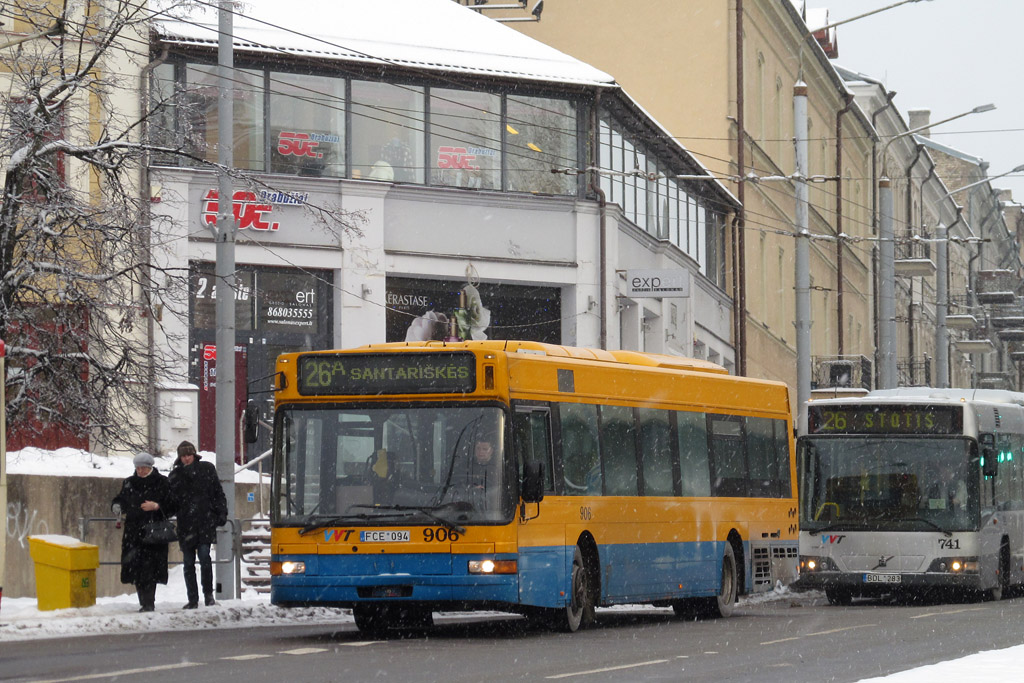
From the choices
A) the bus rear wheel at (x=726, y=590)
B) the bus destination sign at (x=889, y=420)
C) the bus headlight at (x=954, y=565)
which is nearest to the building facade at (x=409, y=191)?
the bus destination sign at (x=889, y=420)

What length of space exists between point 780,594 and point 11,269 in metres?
12.7

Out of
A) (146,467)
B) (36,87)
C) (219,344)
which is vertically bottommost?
(146,467)

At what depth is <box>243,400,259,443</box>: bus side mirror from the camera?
17.2 m

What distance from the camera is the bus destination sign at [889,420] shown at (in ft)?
83.1

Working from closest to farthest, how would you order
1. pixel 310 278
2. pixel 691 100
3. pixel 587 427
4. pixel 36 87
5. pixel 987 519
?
pixel 587 427
pixel 36 87
pixel 987 519
pixel 310 278
pixel 691 100

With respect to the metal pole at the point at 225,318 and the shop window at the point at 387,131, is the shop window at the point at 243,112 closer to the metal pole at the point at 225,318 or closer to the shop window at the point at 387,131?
the shop window at the point at 387,131

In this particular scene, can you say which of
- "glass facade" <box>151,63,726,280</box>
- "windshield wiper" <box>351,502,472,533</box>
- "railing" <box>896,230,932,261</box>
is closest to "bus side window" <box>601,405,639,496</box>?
"windshield wiper" <box>351,502,472,533</box>

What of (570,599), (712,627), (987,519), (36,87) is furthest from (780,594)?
(36,87)

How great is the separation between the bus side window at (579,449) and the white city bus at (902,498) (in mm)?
7244

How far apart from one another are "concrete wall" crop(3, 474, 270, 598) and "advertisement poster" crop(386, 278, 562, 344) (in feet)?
36.0

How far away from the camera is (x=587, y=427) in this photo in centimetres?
1844

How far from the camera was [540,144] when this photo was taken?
116 ft

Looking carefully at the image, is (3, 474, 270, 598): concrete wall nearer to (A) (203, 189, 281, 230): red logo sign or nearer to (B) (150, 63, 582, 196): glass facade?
(B) (150, 63, 582, 196): glass facade

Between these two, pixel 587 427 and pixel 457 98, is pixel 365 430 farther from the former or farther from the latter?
pixel 457 98
